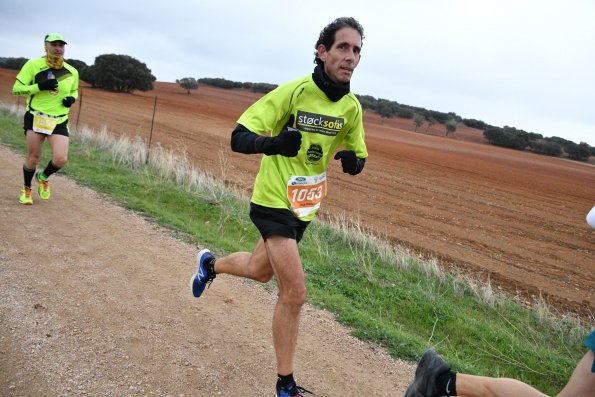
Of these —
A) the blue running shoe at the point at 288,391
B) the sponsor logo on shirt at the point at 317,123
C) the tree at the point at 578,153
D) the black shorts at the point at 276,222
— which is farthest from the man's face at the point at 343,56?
the tree at the point at 578,153

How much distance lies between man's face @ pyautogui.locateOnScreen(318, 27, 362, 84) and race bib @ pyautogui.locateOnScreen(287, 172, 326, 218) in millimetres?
693

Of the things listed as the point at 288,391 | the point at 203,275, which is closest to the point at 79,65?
the point at 203,275

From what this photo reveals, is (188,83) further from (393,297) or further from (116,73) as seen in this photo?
(393,297)

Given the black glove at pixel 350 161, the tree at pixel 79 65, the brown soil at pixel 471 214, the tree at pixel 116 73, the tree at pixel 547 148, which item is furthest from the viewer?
the tree at pixel 79 65

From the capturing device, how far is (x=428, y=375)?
2.90 meters

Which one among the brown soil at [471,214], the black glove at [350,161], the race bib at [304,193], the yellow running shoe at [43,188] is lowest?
the brown soil at [471,214]

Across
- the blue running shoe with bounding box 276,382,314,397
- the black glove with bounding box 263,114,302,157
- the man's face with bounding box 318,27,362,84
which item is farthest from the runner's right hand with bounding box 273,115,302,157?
the blue running shoe with bounding box 276,382,314,397

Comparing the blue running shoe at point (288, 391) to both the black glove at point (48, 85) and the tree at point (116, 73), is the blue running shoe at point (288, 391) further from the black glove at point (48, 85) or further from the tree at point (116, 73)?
the tree at point (116, 73)

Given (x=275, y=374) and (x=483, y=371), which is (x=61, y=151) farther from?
(x=483, y=371)

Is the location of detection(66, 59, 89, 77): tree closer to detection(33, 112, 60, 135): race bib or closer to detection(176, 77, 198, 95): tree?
detection(176, 77, 198, 95): tree

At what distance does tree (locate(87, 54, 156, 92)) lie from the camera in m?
56.5

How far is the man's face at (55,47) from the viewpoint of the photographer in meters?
6.91

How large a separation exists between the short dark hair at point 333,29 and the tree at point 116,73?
58036 millimetres

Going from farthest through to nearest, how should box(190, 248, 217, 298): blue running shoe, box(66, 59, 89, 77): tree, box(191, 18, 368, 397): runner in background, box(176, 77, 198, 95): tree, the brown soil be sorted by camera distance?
box(176, 77, 198, 95): tree < box(66, 59, 89, 77): tree < the brown soil < box(190, 248, 217, 298): blue running shoe < box(191, 18, 368, 397): runner in background
